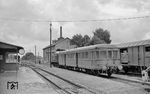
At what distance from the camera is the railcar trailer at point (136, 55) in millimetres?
21344

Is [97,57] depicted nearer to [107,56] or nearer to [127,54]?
[107,56]

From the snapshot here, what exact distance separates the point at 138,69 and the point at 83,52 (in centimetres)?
609

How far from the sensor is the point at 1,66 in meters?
28.2

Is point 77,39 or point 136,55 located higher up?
point 77,39

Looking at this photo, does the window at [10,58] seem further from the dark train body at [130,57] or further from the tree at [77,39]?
the tree at [77,39]

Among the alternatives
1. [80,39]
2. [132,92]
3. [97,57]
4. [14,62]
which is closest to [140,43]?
[97,57]

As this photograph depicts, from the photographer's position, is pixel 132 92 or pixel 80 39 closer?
pixel 132 92

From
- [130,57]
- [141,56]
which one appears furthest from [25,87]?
[130,57]

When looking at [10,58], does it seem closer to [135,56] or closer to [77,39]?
[135,56]

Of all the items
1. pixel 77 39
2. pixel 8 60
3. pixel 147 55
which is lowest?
pixel 8 60

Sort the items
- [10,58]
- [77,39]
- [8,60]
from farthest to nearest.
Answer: [77,39] → [10,58] → [8,60]

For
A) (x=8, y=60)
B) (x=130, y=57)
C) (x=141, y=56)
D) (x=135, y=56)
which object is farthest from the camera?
(x=8, y=60)

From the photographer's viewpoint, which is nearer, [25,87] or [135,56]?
[25,87]

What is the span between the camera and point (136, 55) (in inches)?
903
